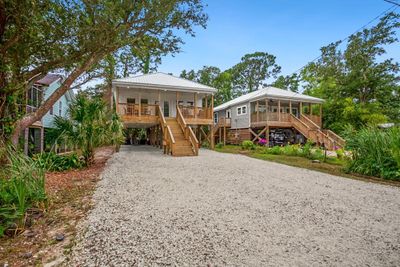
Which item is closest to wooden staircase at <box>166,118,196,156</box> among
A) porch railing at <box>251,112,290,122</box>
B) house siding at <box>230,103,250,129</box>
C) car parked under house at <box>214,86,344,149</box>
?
car parked under house at <box>214,86,344,149</box>

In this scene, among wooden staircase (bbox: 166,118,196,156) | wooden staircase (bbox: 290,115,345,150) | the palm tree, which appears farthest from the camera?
wooden staircase (bbox: 290,115,345,150)

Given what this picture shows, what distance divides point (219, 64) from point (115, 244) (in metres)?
41.3

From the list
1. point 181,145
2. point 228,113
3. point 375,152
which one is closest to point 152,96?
point 181,145

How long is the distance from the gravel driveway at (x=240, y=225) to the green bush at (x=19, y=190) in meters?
1.05

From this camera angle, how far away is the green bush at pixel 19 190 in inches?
137

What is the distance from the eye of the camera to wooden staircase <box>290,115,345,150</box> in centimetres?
1625

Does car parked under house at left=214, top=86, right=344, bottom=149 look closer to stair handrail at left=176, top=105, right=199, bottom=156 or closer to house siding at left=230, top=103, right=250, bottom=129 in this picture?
house siding at left=230, top=103, right=250, bottom=129

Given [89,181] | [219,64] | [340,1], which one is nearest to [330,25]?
[340,1]

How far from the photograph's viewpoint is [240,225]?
3.46 meters

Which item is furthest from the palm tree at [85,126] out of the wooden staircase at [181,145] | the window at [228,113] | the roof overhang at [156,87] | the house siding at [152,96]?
the window at [228,113]

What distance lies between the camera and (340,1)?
475 inches

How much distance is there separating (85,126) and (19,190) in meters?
5.15

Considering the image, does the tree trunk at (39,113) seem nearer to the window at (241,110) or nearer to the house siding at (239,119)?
the house siding at (239,119)

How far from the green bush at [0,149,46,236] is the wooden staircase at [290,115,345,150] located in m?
16.2
